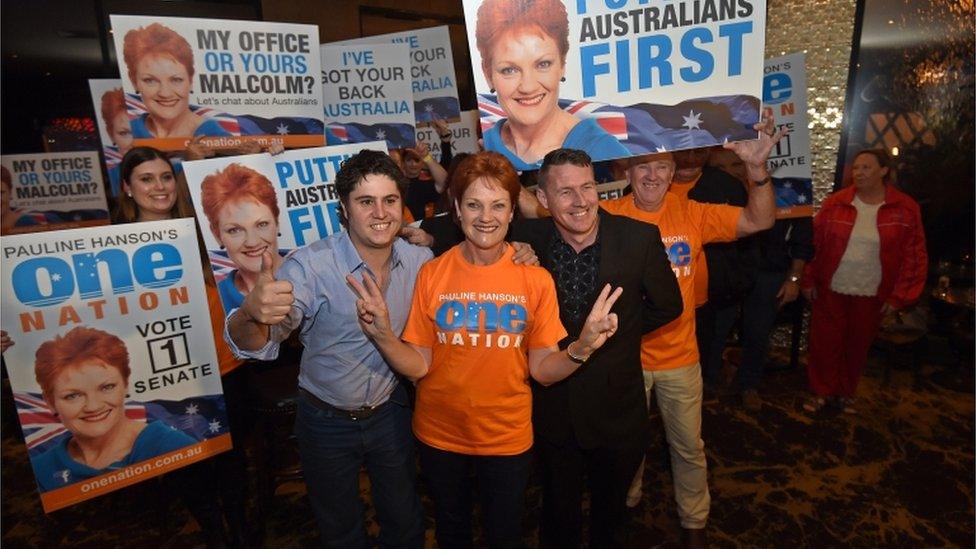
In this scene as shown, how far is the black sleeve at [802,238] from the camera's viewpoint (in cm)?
423

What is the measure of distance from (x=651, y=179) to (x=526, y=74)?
902mm

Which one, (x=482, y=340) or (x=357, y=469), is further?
(x=357, y=469)

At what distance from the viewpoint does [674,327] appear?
262 cm

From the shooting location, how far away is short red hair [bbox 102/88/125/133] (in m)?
4.48

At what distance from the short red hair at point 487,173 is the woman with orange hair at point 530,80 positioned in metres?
0.21

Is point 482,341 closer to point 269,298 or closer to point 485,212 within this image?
point 485,212

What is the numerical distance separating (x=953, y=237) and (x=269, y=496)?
6.47 metres

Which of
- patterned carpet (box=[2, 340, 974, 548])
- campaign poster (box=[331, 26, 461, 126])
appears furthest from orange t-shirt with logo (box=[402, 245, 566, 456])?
campaign poster (box=[331, 26, 461, 126])

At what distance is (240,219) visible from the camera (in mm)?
2582

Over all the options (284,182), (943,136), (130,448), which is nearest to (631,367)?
(284,182)

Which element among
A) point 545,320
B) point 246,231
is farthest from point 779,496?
point 246,231

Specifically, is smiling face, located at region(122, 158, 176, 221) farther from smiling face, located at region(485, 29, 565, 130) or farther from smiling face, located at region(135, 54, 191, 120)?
smiling face, located at region(485, 29, 565, 130)

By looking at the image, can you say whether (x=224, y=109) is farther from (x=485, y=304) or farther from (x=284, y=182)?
(x=485, y=304)

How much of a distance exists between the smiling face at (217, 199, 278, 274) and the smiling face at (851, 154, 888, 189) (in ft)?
13.1
